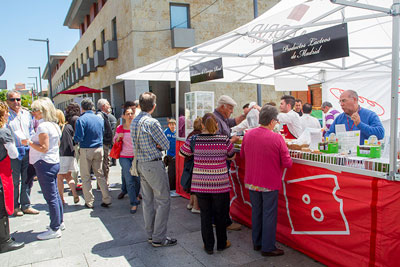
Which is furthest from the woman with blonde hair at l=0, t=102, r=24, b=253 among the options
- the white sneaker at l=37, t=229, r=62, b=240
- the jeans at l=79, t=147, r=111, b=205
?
the jeans at l=79, t=147, r=111, b=205

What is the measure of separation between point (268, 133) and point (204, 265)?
1.59 meters

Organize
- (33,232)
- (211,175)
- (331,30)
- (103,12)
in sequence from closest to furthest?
(331,30), (211,175), (33,232), (103,12)

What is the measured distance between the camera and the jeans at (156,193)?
3.87m

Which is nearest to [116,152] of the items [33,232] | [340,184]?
[33,232]

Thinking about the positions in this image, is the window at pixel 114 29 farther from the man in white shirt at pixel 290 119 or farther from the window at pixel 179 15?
the man in white shirt at pixel 290 119

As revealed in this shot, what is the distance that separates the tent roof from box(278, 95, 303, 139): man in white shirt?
105 centimetres

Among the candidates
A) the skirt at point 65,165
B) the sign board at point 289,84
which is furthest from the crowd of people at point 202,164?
the sign board at point 289,84

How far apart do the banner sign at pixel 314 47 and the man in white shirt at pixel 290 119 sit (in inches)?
55.8

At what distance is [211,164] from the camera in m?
3.63

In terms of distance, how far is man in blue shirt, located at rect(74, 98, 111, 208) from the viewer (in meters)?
5.36

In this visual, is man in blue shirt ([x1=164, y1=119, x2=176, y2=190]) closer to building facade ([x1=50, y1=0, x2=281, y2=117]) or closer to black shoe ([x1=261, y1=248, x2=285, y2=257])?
black shoe ([x1=261, y1=248, x2=285, y2=257])

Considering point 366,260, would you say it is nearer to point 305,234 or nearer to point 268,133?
point 305,234

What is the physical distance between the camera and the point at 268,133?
341 centimetres

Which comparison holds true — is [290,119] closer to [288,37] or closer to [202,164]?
[288,37]
